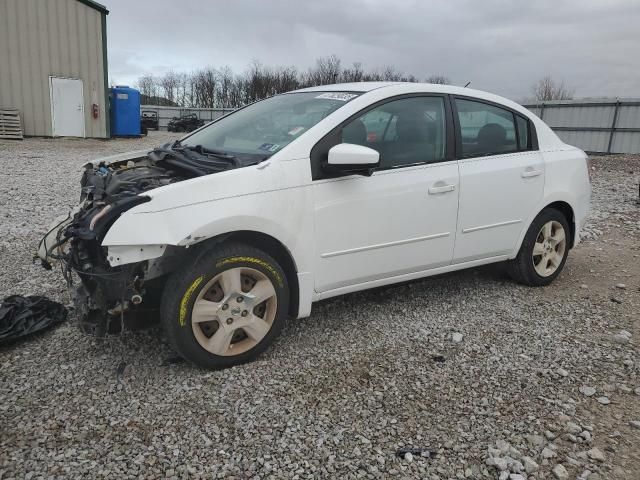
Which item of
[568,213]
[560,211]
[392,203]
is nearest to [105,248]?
[392,203]

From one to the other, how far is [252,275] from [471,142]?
6.84ft

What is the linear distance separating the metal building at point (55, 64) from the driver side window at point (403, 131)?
63.0 ft

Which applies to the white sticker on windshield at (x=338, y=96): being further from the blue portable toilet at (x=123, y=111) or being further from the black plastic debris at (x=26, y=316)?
the blue portable toilet at (x=123, y=111)

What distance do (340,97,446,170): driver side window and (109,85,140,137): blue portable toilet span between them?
848 inches

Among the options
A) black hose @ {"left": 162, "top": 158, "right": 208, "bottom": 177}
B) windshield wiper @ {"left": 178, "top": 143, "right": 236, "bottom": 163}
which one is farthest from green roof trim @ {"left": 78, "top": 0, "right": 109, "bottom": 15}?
black hose @ {"left": 162, "top": 158, "right": 208, "bottom": 177}

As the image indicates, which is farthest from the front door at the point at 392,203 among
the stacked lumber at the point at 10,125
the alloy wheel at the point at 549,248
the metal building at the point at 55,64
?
the metal building at the point at 55,64

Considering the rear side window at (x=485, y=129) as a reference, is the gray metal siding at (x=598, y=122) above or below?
above

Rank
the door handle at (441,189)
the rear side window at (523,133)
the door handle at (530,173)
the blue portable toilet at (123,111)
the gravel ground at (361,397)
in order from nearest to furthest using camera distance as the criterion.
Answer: the gravel ground at (361,397), the door handle at (441,189), the door handle at (530,173), the rear side window at (523,133), the blue portable toilet at (123,111)

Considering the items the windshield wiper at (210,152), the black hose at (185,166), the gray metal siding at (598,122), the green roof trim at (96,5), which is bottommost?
the black hose at (185,166)

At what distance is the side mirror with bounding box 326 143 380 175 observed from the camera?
3.18 metres

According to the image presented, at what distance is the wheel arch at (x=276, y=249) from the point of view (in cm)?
308

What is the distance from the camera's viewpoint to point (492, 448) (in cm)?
250

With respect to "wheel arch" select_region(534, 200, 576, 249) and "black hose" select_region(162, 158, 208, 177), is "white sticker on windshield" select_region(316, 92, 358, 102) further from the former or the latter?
"wheel arch" select_region(534, 200, 576, 249)

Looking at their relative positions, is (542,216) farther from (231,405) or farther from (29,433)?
(29,433)
